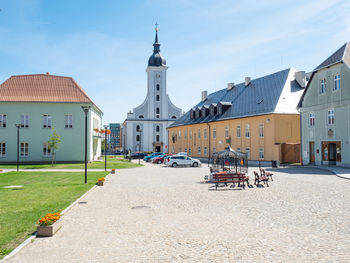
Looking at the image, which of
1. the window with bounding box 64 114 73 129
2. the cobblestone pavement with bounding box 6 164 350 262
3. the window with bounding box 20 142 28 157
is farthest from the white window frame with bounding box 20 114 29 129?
the cobblestone pavement with bounding box 6 164 350 262

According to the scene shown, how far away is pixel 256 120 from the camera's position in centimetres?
3909

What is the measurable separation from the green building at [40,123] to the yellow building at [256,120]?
18.5m

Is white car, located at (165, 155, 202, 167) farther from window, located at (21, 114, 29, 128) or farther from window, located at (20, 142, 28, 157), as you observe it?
window, located at (21, 114, 29, 128)

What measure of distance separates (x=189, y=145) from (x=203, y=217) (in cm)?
4640

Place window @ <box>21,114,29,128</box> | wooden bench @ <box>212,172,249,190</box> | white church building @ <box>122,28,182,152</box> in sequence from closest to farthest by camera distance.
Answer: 1. wooden bench @ <box>212,172,249,190</box>
2. window @ <box>21,114,29,128</box>
3. white church building @ <box>122,28,182,152</box>

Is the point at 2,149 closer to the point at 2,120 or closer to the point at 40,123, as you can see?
the point at 2,120

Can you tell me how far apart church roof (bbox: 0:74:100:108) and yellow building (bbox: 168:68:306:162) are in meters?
18.8

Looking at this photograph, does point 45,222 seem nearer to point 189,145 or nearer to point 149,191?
point 149,191

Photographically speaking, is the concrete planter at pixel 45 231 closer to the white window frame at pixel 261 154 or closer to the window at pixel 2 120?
the white window frame at pixel 261 154

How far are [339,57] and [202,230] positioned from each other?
26858mm

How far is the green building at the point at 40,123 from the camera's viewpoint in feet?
132

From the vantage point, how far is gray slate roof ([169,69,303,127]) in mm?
37850

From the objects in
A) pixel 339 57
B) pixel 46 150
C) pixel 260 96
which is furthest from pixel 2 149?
pixel 339 57

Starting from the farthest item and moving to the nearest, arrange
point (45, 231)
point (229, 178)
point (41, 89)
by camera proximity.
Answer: point (41, 89) < point (229, 178) < point (45, 231)
